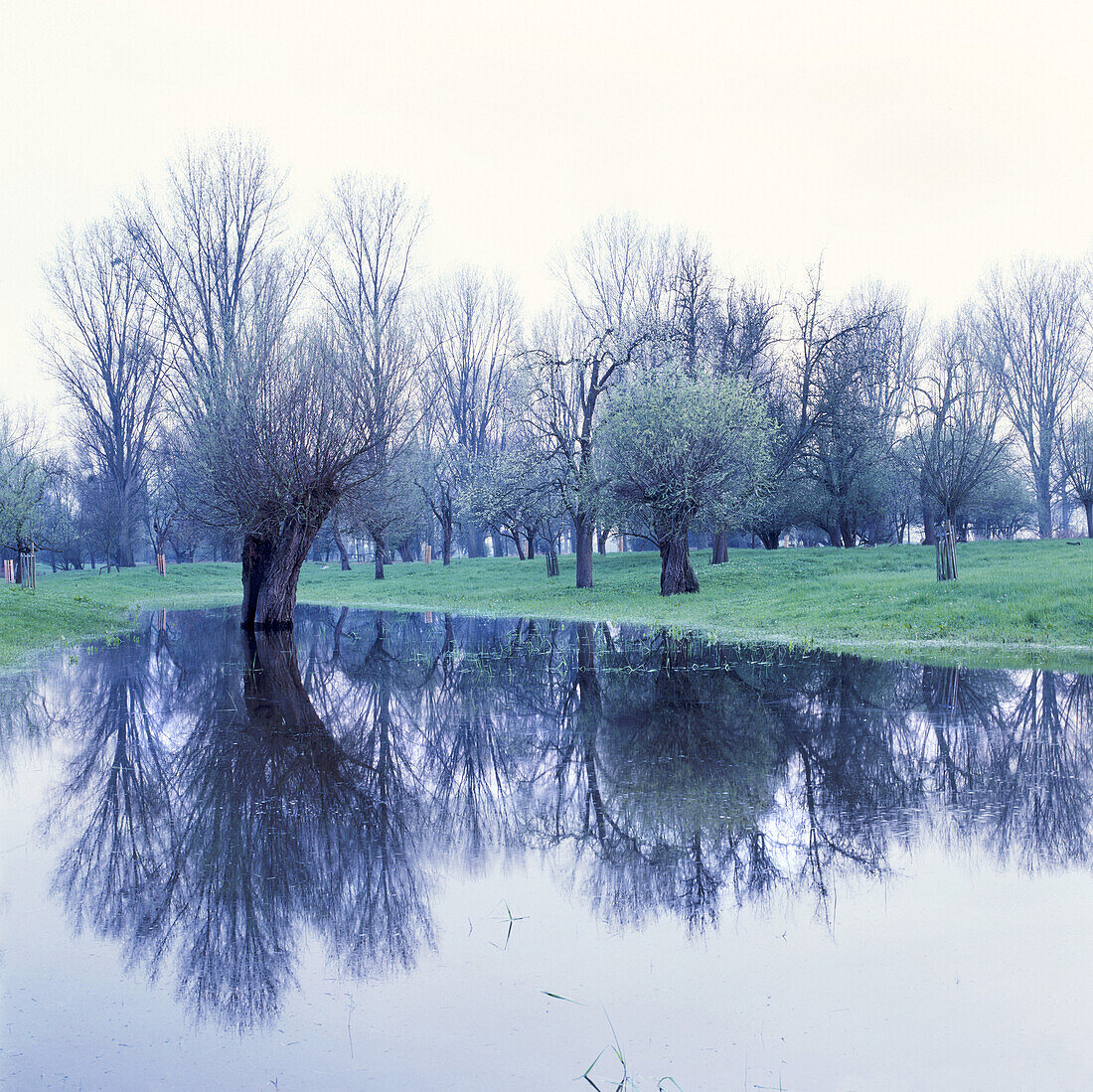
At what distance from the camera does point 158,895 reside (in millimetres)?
4922

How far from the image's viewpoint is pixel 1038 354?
54406mm

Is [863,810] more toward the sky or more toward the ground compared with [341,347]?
more toward the ground

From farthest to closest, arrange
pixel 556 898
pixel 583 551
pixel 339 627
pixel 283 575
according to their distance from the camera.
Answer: pixel 583 551
pixel 339 627
pixel 283 575
pixel 556 898

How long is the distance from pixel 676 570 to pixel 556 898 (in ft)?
83.6

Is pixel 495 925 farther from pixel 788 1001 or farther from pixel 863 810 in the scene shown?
pixel 863 810

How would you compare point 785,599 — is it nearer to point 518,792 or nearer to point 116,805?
point 518,792

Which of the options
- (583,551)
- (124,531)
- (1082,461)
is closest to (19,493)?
(124,531)

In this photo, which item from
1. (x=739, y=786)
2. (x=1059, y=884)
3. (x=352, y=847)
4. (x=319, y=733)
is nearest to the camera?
(x=1059, y=884)

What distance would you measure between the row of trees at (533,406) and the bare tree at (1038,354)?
0.45 ft

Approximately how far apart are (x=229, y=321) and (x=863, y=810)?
82.1 feet

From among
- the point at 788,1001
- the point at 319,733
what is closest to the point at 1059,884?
the point at 788,1001

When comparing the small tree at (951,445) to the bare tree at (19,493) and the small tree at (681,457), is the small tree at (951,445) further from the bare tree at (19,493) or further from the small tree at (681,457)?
the bare tree at (19,493)

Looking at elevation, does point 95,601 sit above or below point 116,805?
above

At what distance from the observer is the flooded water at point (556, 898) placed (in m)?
3.34
